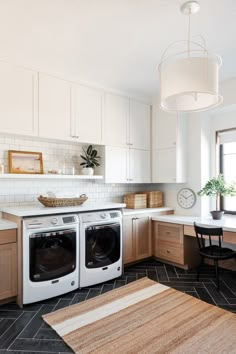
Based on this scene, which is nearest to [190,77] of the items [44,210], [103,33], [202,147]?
[103,33]

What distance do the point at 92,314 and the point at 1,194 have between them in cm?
180

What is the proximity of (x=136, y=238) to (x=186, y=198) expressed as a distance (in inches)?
43.1

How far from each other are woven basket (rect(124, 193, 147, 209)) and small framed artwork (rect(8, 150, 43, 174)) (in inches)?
59.9

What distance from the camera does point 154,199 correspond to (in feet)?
14.0

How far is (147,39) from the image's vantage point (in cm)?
251

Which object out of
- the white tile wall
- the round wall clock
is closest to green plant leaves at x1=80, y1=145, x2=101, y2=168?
the white tile wall

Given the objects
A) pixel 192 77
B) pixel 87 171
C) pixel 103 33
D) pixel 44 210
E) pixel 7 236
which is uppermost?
pixel 103 33

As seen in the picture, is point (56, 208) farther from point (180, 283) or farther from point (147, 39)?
point (147, 39)

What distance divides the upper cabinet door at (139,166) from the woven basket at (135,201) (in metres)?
0.26

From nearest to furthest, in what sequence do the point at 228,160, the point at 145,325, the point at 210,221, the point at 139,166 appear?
the point at 145,325 < the point at 210,221 < the point at 228,160 < the point at 139,166

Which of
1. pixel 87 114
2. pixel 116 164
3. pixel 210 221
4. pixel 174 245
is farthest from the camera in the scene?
pixel 116 164

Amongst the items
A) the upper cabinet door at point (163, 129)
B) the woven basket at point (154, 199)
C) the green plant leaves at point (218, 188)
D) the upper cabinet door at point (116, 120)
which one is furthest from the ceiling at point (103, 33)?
the woven basket at point (154, 199)

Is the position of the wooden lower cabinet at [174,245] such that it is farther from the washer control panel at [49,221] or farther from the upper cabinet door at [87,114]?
the upper cabinet door at [87,114]

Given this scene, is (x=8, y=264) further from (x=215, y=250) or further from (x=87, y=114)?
(x=215, y=250)
